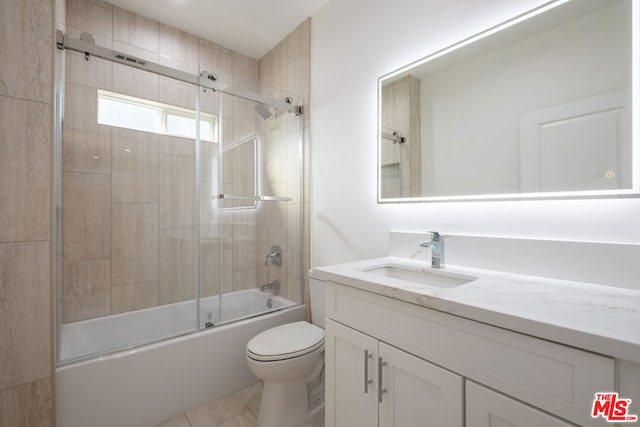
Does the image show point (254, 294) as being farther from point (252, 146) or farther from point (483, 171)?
point (483, 171)

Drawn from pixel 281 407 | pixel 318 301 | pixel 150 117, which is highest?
pixel 150 117

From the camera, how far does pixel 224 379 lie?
70.0 inches

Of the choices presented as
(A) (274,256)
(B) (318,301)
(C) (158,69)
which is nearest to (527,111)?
(B) (318,301)

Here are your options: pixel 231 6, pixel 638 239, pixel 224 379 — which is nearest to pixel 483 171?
pixel 638 239

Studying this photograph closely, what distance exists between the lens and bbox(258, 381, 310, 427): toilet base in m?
1.46

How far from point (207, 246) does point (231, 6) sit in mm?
1786

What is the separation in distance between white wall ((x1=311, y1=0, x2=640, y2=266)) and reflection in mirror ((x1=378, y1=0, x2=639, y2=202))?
0.22 ft

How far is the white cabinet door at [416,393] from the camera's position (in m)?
0.78

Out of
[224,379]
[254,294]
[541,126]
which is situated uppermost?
[541,126]

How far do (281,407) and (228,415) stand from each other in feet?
1.24

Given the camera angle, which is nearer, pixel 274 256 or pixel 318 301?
pixel 318 301

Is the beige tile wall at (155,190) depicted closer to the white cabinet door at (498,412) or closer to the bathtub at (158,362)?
the bathtub at (158,362)

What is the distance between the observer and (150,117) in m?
2.15

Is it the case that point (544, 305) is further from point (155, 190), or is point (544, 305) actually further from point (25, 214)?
point (155, 190)
